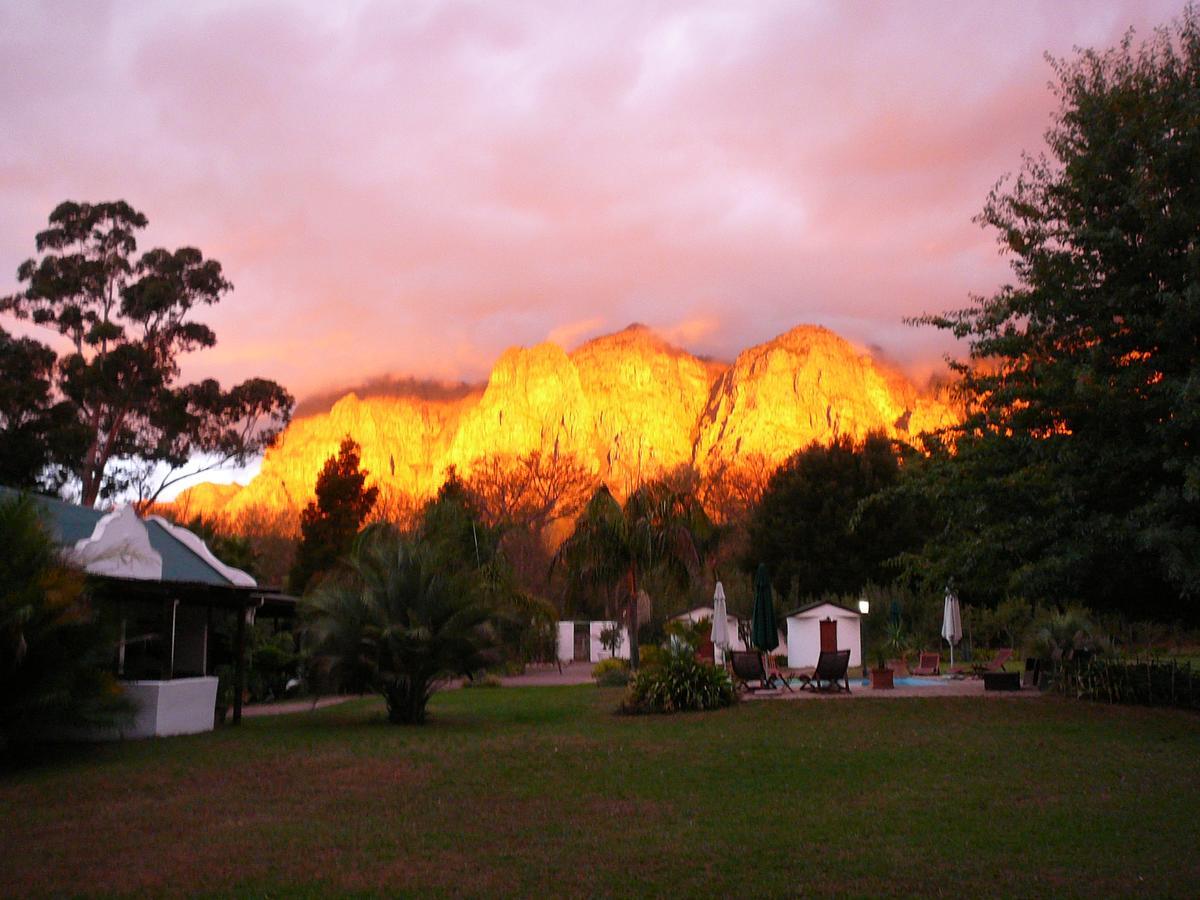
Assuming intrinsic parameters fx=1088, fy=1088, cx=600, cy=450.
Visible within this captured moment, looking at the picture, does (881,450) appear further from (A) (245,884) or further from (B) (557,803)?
(A) (245,884)

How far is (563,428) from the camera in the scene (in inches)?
4417

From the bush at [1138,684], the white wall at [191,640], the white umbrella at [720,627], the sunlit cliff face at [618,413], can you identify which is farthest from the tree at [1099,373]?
the sunlit cliff face at [618,413]

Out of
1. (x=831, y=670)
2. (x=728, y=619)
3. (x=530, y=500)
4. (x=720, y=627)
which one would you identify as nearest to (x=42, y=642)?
(x=831, y=670)

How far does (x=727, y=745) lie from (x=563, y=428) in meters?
101

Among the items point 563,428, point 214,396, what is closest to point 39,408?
point 214,396

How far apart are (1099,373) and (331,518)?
32.4 m

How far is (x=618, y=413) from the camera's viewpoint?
A: 382ft

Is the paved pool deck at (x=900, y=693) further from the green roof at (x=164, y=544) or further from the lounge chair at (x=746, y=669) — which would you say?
the green roof at (x=164, y=544)

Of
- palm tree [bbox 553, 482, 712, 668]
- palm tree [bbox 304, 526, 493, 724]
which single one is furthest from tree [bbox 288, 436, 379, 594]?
palm tree [bbox 304, 526, 493, 724]

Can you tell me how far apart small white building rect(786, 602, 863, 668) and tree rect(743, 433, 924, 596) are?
22.3ft

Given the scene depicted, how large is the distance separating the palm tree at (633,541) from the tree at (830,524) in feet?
55.1

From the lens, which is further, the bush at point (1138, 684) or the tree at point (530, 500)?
the tree at point (530, 500)

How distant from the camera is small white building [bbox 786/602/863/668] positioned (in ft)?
108

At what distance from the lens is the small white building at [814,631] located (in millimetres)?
32875
